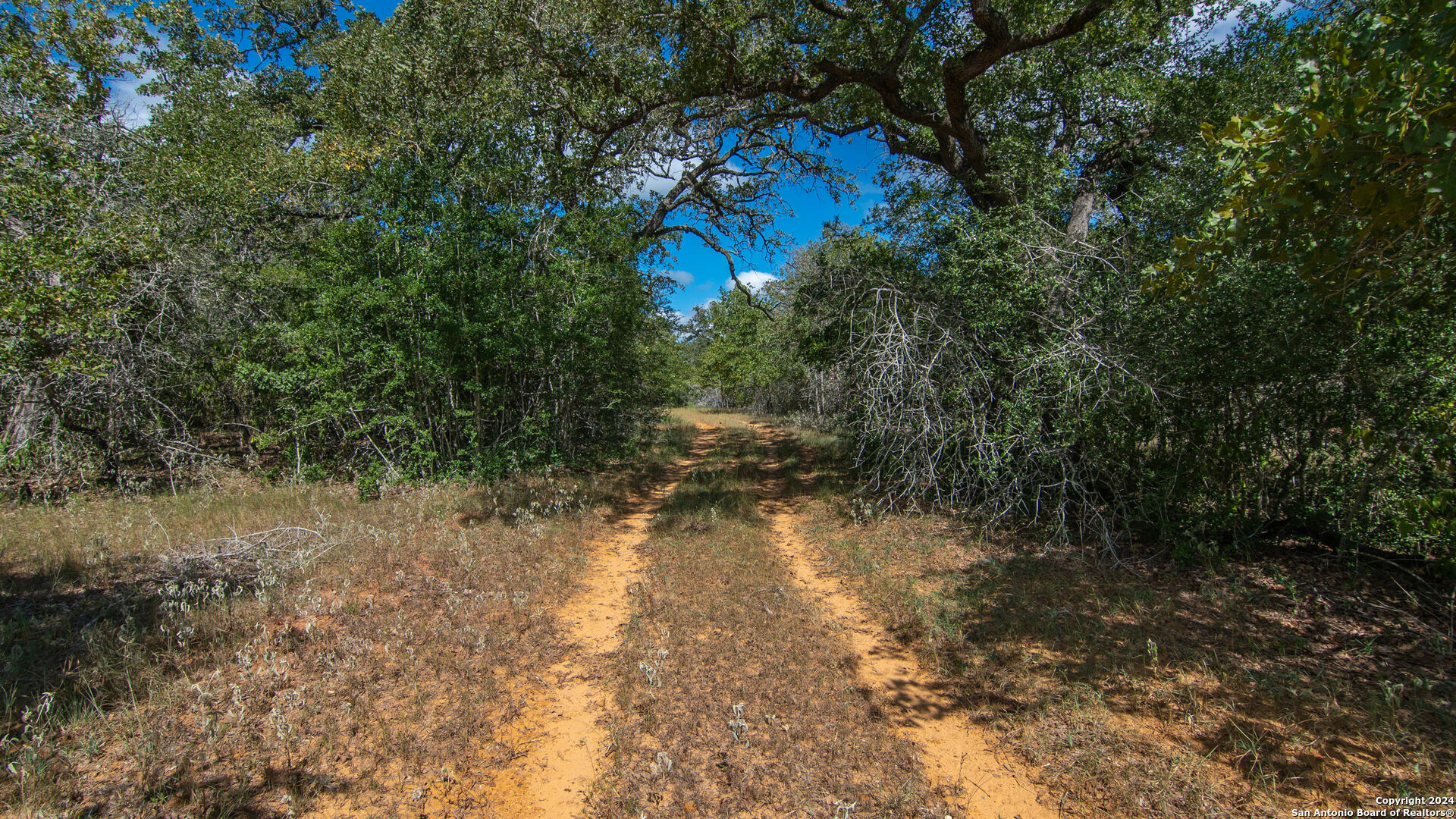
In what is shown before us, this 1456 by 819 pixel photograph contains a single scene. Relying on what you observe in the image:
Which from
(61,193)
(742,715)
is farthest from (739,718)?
(61,193)

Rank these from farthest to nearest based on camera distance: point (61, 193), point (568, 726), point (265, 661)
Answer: point (61, 193) < point (265, 661) < point (568, 726)

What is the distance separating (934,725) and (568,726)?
101 inches

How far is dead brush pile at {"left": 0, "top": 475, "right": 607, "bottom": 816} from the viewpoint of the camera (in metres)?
3.09

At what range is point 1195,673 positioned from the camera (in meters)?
4.05

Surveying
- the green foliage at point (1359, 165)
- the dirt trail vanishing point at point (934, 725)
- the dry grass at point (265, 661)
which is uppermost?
the green foliage at point (1359, 165)

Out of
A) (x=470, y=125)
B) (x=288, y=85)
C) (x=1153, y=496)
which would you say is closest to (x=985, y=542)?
(x=1153, y=496)

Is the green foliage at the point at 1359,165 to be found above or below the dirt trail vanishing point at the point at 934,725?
above

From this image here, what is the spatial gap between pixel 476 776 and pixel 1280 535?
784 centimetres

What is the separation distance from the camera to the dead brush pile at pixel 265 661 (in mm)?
3094

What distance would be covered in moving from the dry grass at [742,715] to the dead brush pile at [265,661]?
0.92 metres
